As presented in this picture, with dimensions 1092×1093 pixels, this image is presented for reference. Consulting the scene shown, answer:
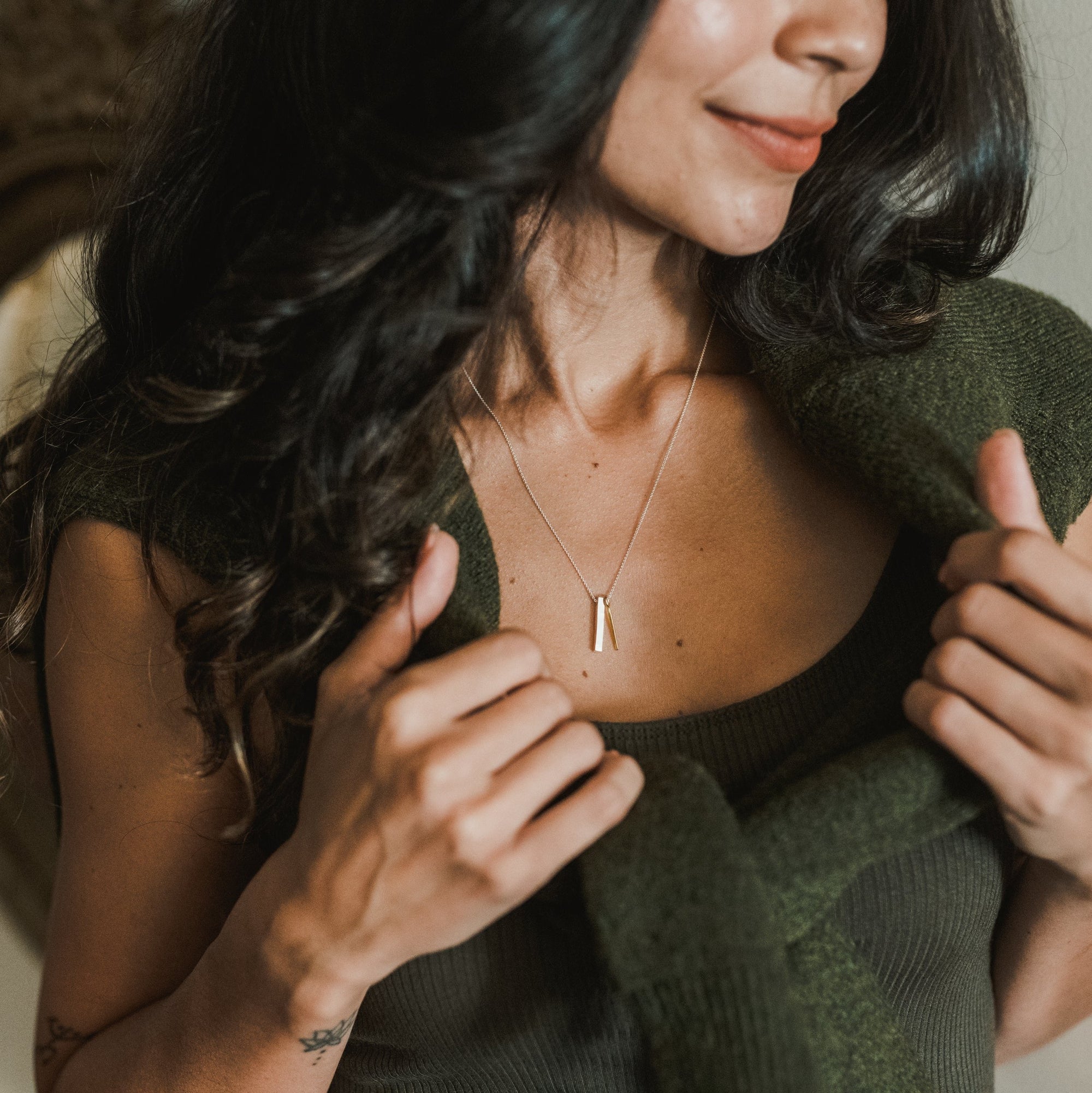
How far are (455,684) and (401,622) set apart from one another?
8 cm

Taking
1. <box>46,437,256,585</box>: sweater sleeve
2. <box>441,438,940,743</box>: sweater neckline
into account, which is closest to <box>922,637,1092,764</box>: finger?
<box>441,438,940,743</box>: sweater neckline

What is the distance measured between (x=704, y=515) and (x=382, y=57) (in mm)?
385

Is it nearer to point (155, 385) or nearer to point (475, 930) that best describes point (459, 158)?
point (155, 385)

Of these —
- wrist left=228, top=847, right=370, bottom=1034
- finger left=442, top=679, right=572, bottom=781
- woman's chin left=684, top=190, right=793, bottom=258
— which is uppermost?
woman's chin left=684, top=190, right=793, bottom=258

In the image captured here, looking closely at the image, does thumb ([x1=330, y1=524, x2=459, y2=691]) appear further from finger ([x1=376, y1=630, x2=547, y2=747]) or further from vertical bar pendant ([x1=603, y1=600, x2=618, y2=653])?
vertical bar pendant ([x1=603, y1=600, x2=618, y2=653])

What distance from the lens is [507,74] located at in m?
0.57

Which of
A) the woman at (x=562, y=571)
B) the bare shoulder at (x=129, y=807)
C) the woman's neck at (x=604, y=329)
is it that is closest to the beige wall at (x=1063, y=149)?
the woman at (x=562, y=571)

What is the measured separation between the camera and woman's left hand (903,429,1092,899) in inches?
21.4

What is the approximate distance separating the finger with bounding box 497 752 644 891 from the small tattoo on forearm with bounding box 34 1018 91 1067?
1.38ft

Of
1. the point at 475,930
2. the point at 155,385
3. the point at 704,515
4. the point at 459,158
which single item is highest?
the point at 459,158

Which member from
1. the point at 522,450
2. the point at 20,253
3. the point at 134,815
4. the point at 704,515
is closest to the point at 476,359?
the point at 522,450

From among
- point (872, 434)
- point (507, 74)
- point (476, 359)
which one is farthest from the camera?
point (476, 359)

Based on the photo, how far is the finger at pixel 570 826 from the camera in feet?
1.78

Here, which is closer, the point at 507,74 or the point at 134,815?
the point at 507,74
